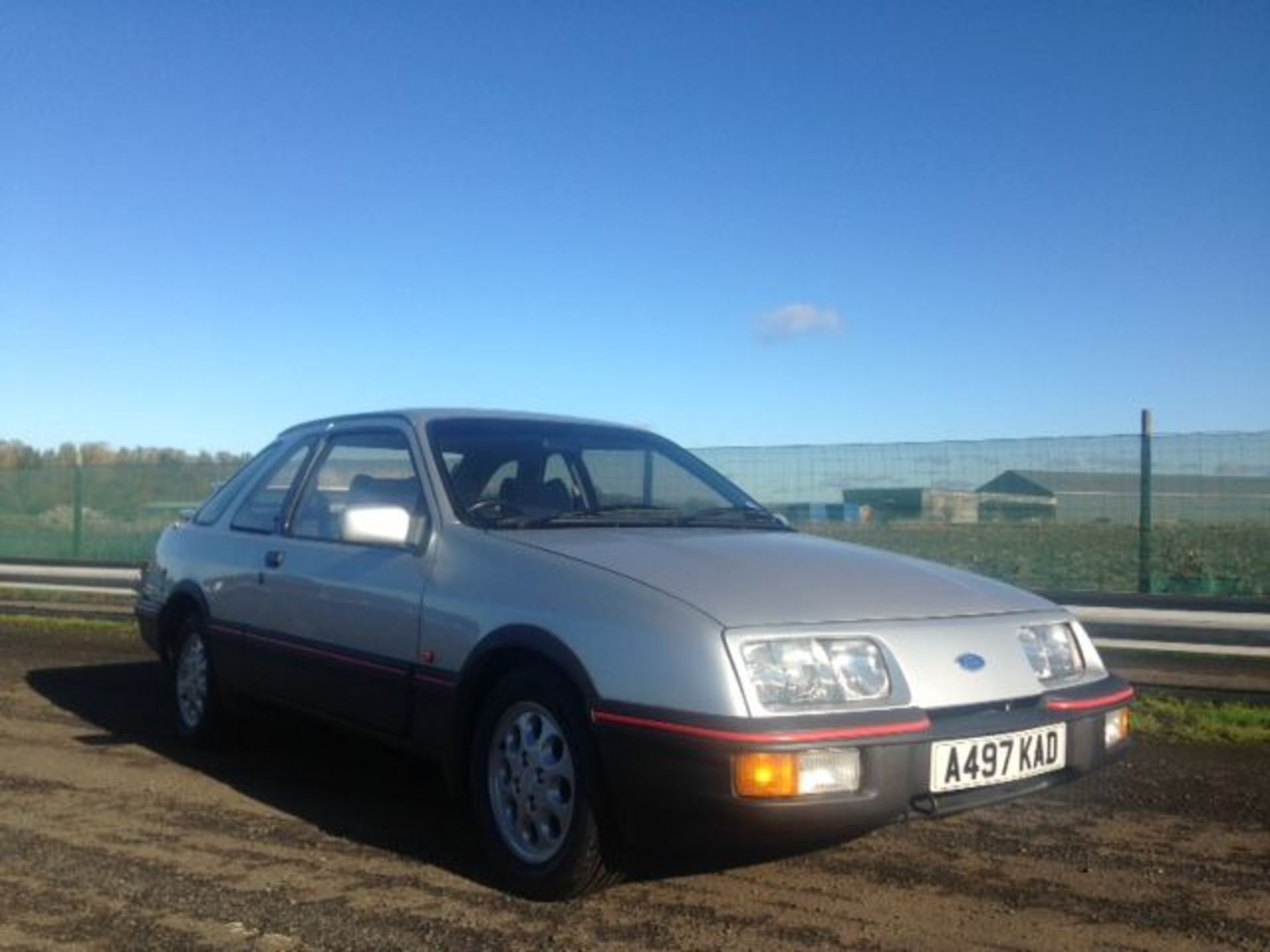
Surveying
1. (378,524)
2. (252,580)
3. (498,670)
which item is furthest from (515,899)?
(252,580)

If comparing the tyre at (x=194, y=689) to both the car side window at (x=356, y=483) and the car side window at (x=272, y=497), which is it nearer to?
the car side window at (x=272, y=497)

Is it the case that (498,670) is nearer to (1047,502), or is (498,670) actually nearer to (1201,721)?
(1201,721)

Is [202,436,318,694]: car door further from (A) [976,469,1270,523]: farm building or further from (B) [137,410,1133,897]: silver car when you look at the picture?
(A) [976,469,1270,523]: farm building

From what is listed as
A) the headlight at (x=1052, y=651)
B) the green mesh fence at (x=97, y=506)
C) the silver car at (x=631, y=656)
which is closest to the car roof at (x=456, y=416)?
the silver car at (x=631, y=656)

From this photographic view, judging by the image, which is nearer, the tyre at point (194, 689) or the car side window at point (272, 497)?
the car side window at point (272, 497)

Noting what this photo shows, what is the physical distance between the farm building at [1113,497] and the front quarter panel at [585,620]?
26.9 feet

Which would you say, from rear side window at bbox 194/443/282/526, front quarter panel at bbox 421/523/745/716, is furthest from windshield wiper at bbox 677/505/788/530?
rear side window at bbox 194/443/282/526

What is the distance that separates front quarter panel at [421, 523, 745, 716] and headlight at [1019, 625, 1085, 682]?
1.12 metres

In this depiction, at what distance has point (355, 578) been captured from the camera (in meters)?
4.61

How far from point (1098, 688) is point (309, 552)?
3.03m

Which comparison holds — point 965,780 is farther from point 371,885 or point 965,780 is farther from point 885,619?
point 371,885

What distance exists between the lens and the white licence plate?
11.1 ft

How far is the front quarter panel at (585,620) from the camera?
3303 mm

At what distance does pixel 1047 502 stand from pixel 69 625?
8.99m
